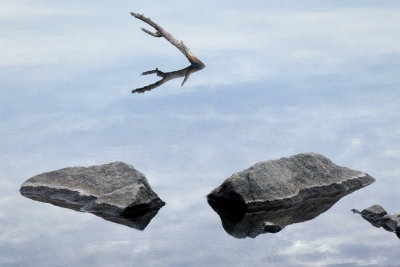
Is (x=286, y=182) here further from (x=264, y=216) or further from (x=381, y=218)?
(x=381, y=218)

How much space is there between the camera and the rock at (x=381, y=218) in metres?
14.4

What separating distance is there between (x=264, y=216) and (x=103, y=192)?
3.06 metres

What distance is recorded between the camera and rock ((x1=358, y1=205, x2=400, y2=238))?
14406mm

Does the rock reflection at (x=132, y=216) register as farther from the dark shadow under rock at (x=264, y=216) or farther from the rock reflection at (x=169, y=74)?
the rock reflection at (x=169, y=74)

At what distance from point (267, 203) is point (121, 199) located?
2.64 m

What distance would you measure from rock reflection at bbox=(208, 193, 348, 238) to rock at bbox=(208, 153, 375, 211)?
13 centimetres

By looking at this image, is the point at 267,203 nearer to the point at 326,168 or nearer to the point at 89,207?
the point at 326,168

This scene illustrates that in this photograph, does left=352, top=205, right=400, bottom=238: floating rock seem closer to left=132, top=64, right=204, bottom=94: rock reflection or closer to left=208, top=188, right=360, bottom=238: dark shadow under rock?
left=208, top=188, right=360, bottom=238: dark shadow under rock

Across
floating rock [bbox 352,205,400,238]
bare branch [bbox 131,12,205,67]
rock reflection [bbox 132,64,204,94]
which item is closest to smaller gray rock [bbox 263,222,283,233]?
floating rock [bbox 352,205,400,238]

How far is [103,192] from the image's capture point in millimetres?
15641

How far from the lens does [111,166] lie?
53.4 feet

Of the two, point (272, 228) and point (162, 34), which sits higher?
point (272, 228)

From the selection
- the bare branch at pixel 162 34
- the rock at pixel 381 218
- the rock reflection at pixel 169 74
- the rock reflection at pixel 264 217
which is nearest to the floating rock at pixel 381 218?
the rock at pixel 381 218

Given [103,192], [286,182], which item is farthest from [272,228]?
[103,192]
